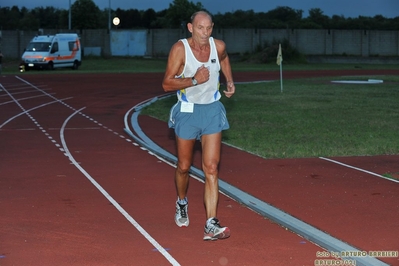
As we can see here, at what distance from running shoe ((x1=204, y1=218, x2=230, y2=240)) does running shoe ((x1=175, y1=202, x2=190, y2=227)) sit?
0.65 m

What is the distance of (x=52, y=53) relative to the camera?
172ft

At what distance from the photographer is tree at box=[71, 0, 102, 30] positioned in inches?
4055

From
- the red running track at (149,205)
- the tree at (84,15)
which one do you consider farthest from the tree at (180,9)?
the red running track at (149,205)

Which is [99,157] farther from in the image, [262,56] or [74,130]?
[262,56]

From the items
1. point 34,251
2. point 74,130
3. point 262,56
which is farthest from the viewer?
point 262,56

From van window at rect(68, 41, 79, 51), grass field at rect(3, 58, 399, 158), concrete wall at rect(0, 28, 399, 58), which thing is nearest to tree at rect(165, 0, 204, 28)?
concrete wall at rect(0, 28, 399, 58)

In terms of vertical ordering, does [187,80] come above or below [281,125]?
above

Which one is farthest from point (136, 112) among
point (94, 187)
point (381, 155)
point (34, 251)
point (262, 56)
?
point (262, 56)

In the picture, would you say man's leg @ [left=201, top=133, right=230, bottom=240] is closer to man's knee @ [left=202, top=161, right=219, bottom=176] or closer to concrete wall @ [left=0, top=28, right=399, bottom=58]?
man's knee @ [left=202, top=161, right=219, bottom=176]

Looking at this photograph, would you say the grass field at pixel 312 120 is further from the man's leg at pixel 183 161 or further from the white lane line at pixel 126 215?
the man's leg at pixel 183 161

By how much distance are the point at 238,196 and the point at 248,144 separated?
229 inches

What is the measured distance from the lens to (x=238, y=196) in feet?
32.3

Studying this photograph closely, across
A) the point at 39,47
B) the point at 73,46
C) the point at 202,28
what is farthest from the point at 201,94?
the point at 73,46

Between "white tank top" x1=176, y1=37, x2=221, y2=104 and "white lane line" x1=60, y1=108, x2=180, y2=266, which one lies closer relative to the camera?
"white lane line" x1=60, y1=108, x2=180, y2=266
